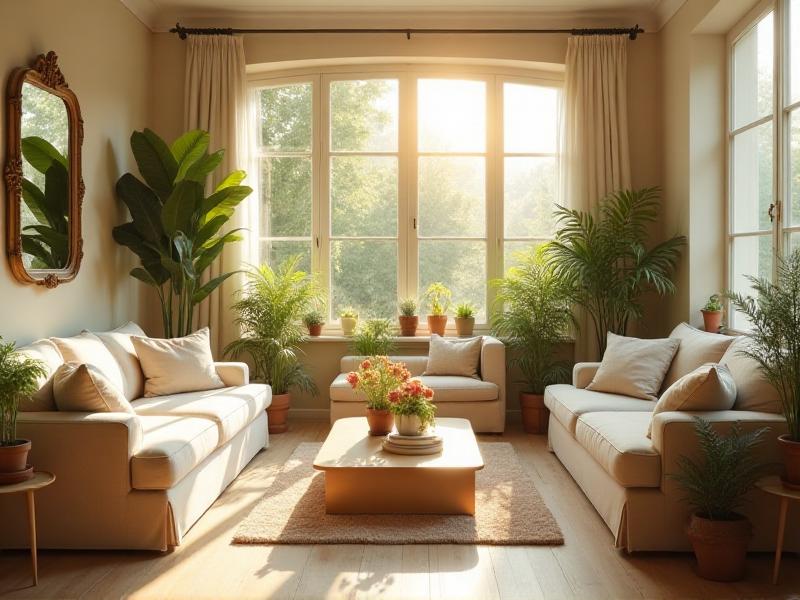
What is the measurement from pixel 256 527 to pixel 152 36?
446 cm

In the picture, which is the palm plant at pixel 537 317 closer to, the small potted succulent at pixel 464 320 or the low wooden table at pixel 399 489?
the small potted succulent at pixel 464 320

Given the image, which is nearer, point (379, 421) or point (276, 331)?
point (379, 421)

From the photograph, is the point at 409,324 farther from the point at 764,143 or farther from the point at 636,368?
the point at 764,143

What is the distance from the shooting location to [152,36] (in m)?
6.34

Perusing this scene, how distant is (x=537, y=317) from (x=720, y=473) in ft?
9.69

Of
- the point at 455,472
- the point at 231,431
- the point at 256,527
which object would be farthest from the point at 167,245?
the point at 455,472

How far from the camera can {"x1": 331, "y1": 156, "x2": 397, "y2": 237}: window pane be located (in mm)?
6629

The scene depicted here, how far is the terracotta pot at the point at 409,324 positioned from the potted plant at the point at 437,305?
4.8 inches

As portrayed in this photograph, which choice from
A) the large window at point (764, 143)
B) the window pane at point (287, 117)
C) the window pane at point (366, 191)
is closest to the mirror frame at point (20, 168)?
the window pane at point (287, 117)

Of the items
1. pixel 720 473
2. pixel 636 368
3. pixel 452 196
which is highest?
pixel 452 196

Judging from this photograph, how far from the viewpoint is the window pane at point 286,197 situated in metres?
6.63

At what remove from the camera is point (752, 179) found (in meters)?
5.11

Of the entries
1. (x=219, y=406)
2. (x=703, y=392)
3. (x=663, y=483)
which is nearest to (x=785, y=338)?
(x=703, y=392)

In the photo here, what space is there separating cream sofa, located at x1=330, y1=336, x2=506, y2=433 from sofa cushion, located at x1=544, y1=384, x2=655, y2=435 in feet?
2.30
